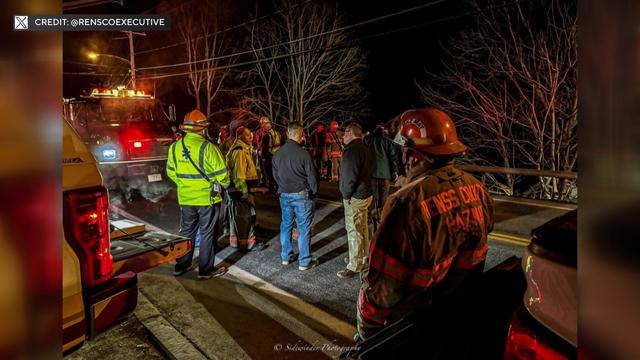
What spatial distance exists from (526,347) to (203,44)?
1351 inches

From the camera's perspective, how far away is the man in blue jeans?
5.49m

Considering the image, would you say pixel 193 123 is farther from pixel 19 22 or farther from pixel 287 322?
pixel 19 22

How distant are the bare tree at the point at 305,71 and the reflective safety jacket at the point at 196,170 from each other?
25.6 m

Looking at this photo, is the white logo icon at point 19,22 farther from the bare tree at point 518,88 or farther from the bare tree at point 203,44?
the bare tree at point 203,44

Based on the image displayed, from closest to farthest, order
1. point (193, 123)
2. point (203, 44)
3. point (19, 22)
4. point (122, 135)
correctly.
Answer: point (19, 22), point (193, 123), point (122, 135), point (203, 44)

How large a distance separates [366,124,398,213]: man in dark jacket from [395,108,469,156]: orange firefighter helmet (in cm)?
442

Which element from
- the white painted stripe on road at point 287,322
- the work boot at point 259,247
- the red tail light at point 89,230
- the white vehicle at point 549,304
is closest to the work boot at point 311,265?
the white painted stripe on road at point 287,322

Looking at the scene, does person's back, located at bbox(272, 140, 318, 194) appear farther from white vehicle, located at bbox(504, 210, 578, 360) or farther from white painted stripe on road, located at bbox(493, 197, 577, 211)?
white painted stripe on road, located at bbox(493, 197, 577, 211)

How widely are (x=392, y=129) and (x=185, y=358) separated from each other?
482cm

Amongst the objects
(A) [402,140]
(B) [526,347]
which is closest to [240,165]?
(A) [402,140]

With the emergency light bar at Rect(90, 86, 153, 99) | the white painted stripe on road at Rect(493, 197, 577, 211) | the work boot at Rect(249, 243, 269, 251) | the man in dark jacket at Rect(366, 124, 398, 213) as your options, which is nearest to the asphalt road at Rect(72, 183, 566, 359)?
the work boot at Rect(249, 243, 269, 251)

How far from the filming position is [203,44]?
3272cm

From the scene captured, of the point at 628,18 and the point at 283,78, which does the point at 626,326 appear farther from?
the point at 283,78

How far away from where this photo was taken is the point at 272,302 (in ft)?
15.2
